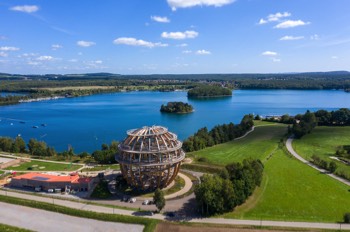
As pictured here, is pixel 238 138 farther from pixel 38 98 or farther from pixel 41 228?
pixel 38 98

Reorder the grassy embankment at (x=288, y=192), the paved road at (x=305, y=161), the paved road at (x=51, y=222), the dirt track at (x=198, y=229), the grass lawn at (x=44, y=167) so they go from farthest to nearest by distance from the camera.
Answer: the grass lawn at (x=44, y=167) → the paved road at (x=305, y=161) → the grassy embankment at (x=288, y=192) → the paved road at (x=51, y=222) → the dirt track at (x=198, y=229)

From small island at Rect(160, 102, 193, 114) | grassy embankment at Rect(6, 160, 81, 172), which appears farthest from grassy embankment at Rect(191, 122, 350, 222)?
small island at Rect(160, 102, 193, 114)

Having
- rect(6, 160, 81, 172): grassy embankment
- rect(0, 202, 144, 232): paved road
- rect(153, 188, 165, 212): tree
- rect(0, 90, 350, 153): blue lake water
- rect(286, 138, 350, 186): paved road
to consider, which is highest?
rect(153, 188, 165, 212): tree

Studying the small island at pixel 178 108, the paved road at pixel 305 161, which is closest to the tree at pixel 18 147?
the paved road at pixel 305 161

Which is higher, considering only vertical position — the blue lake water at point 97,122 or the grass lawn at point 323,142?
the grass lawn at point 323,142

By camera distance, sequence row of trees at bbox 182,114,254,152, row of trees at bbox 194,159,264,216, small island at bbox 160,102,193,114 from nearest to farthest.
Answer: row of trees at bbox 194,159,264,216 → row of trees at bbox 182,114,254,152 → small island at bbox 160,102,193,114

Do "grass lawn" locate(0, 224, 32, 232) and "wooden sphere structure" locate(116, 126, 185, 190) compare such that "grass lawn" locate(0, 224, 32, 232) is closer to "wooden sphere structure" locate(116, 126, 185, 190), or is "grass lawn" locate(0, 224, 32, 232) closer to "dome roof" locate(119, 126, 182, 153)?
"wooden sphere structure" locate(116, 126, 185, 190)

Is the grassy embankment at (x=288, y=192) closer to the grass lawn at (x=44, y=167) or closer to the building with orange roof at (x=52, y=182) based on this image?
the building with orange roof at (x=52, y=182)
